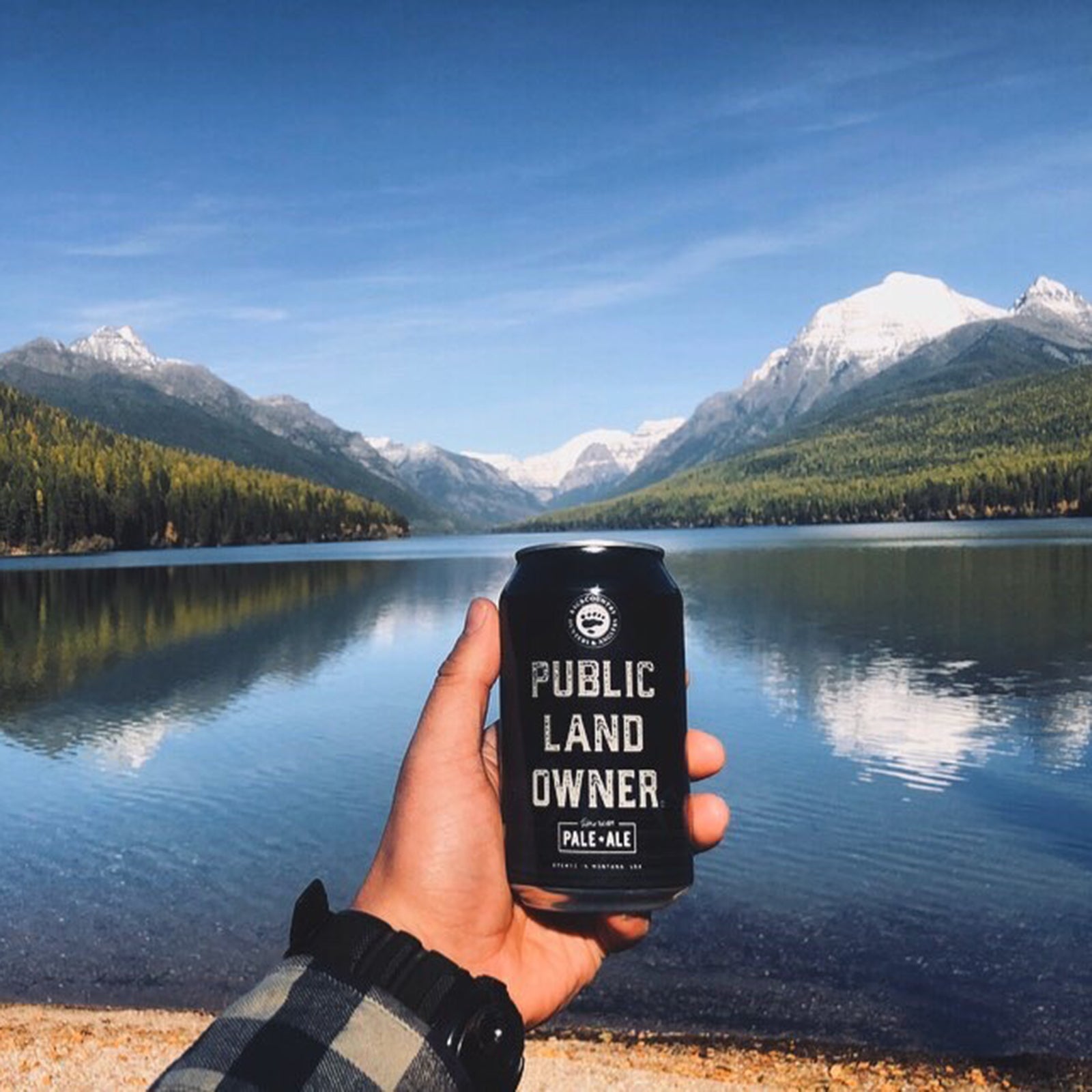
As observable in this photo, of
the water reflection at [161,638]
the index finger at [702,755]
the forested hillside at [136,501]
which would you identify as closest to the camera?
the index finger at [702,755]

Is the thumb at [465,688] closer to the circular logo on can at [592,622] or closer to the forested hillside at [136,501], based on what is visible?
the circular logo on can at [592,622]

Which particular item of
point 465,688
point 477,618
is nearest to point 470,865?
point 465,688

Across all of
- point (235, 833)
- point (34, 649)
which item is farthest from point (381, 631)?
point (235, 833)

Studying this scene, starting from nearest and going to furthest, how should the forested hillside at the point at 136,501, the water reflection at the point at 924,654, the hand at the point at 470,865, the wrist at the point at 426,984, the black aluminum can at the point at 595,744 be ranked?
1. the wrist at the point at 426,984
2. the black aluminum can at the point at 595,744
3. the hand at the point at 470,865
4. the water reflection at the point at 924,654
5. the forested hillside at the point at 136,501

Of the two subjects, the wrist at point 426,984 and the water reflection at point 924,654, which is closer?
the wrist at point 426,984

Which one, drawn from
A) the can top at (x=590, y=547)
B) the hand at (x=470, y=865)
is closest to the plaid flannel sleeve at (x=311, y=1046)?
the hand at (x=470, y=865)

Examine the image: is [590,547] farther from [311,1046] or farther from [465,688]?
[311,1046]

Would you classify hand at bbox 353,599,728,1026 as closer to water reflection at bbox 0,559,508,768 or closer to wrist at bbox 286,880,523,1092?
wrist at bbox 286,880,523,1092

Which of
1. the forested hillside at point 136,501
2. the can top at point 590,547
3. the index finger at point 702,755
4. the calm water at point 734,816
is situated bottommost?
the calm water at point 734,816
